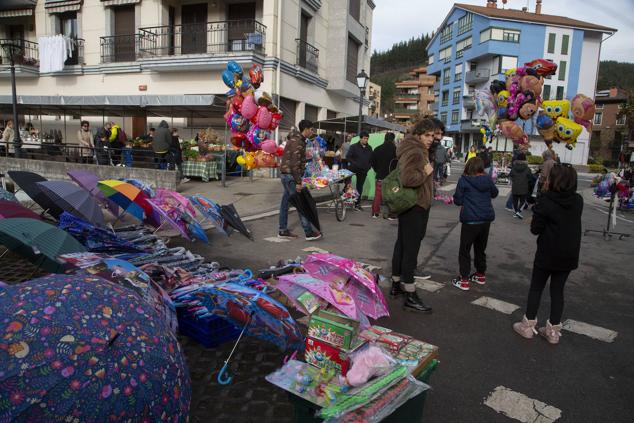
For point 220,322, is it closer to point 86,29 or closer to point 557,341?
point 557,341

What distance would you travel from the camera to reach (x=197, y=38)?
62.0 feet

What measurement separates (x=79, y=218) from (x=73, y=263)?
2.52 metres

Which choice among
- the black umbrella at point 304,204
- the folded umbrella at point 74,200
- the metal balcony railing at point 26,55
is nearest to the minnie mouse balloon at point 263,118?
the black umbrella at point 304,204

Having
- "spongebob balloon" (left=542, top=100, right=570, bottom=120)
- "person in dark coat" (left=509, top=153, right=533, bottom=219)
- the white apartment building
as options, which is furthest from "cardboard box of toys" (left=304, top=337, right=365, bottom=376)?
the white apartment building

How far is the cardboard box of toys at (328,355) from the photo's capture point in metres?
2.54

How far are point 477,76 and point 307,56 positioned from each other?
4080cm

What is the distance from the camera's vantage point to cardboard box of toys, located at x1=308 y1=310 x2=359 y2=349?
101 inches

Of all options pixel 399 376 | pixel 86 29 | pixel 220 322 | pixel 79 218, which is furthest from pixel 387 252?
pixel 86 29

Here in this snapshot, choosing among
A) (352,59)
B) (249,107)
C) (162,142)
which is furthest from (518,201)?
(352,59)

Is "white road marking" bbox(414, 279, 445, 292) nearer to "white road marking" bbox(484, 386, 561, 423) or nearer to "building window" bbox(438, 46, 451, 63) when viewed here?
"white road marking" bbox(484, 386, 561, 423)

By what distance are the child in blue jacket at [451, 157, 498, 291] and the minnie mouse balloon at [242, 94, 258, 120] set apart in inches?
205

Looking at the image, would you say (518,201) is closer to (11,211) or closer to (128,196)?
(128,196)

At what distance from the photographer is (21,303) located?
1.73 metres

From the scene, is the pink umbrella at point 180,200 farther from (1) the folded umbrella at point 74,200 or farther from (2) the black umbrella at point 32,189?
(2) the black umbrella at point 32,189
